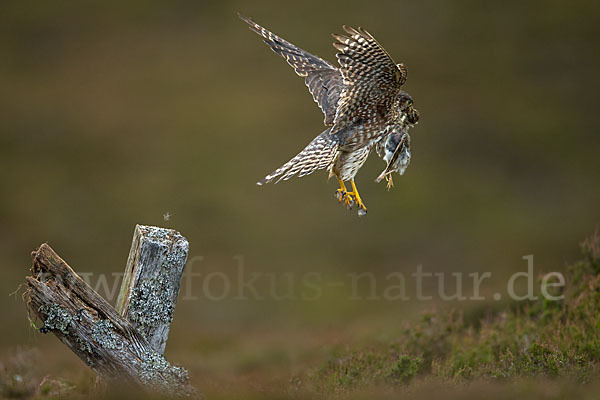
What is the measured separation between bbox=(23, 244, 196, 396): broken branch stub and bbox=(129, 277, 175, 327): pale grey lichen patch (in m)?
0.19

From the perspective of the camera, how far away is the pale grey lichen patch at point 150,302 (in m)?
5.61

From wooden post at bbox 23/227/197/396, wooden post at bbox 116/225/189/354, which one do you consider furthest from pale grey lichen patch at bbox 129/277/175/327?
wooden post at bbox 23/227/197/396

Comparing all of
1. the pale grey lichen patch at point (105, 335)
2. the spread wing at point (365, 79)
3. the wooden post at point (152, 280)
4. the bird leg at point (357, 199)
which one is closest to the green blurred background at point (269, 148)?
the bird leg at point (357, 199)

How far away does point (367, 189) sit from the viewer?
27.9 meters

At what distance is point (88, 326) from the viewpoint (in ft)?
17.2

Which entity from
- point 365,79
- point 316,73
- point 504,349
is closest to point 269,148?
point 316,73

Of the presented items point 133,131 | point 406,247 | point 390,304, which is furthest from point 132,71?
point 390,304

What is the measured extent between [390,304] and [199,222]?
359 inches

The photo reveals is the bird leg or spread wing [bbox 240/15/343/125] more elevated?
spread wing [bbox 240/15/343/125]

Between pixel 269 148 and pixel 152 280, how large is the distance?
2445 cm

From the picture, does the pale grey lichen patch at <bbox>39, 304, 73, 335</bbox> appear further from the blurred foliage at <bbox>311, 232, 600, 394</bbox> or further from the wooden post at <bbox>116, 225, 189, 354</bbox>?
the blurred foliage at <bbox>311, 232, 600, 394</bbox>

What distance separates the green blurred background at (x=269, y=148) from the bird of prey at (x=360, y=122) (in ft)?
17.5

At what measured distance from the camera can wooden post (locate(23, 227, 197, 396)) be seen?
5.17 meters

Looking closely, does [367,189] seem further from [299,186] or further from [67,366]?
[67,366]
